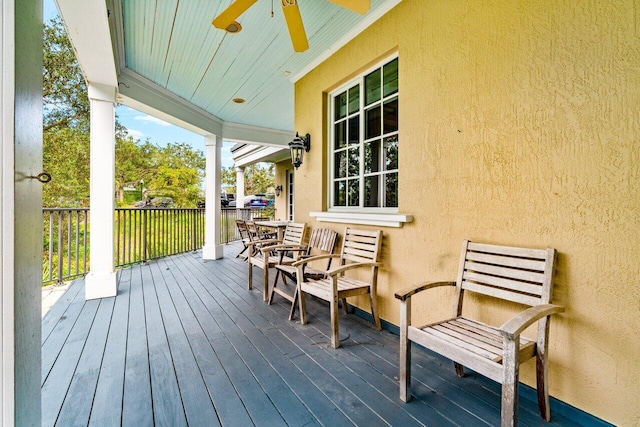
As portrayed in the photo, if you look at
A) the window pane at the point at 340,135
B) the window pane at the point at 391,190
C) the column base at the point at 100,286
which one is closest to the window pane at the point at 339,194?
the window pane at the point at 340,135

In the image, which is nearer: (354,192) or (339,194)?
(354,192)

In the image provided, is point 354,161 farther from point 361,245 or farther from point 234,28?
point 234,28

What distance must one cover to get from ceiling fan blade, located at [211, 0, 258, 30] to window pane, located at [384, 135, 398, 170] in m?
1.56

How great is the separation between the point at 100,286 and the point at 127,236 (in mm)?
2080

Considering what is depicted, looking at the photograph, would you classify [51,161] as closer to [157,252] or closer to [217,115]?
[157,252]

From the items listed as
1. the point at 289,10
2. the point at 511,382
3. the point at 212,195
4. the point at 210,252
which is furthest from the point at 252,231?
the point at 511,382

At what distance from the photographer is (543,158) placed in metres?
1.63

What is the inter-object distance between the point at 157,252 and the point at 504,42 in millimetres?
6204

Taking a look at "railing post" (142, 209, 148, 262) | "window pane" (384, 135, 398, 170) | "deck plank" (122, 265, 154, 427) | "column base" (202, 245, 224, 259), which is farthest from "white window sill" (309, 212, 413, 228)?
"railing post" (142, 209, 148, 262)

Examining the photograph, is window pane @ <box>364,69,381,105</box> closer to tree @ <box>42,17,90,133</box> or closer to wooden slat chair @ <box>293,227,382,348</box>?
wooden slat chair @ <box>293,227,382,348</box>

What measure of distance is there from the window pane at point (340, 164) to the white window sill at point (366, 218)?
0.50m

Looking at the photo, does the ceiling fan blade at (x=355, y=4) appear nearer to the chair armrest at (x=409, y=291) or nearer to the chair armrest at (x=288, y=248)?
the chair armrest at (x=409, y=291)

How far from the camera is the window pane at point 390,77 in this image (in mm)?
2719

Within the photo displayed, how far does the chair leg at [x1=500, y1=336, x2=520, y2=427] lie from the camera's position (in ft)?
3.94
